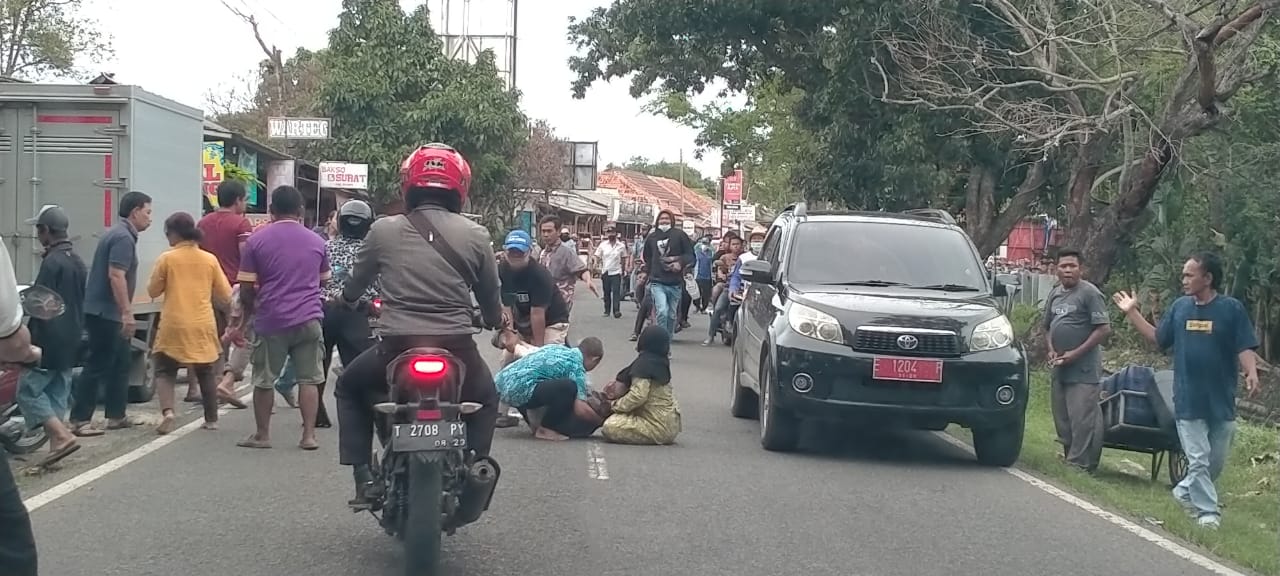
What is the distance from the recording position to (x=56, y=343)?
29.3 ft

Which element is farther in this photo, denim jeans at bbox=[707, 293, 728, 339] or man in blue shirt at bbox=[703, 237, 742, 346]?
denim jeans at bbox=[707, 293, 728, 339]

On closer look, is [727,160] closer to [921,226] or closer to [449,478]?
[921,226]

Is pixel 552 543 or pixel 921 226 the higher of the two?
pixel 921 226

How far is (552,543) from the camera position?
23.0ft

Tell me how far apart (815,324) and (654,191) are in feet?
298

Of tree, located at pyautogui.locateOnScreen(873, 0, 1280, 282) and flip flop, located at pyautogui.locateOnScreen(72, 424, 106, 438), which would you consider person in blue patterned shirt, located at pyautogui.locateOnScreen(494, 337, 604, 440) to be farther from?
tree, located at pyautogui.locateOnScreen(873, 0, 1280, 282)

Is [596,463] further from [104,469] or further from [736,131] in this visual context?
[736,131]

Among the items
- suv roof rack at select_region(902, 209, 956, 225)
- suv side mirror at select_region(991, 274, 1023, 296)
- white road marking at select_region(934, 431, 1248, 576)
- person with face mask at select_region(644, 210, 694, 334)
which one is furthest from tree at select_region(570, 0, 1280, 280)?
white road marking at select_region(934, 431, 1248, 576)

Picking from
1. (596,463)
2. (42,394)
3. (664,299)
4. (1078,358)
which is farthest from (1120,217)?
(42,394)

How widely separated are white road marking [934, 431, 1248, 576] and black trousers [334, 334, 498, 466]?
387 centimetres

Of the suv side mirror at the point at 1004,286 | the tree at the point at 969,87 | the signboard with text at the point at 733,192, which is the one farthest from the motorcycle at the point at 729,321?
the signboard with text at the point at 733,192

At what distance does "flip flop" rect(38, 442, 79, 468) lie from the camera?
848 centimetres

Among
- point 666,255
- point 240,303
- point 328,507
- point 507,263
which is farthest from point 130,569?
point 666,255

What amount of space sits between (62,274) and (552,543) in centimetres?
430
